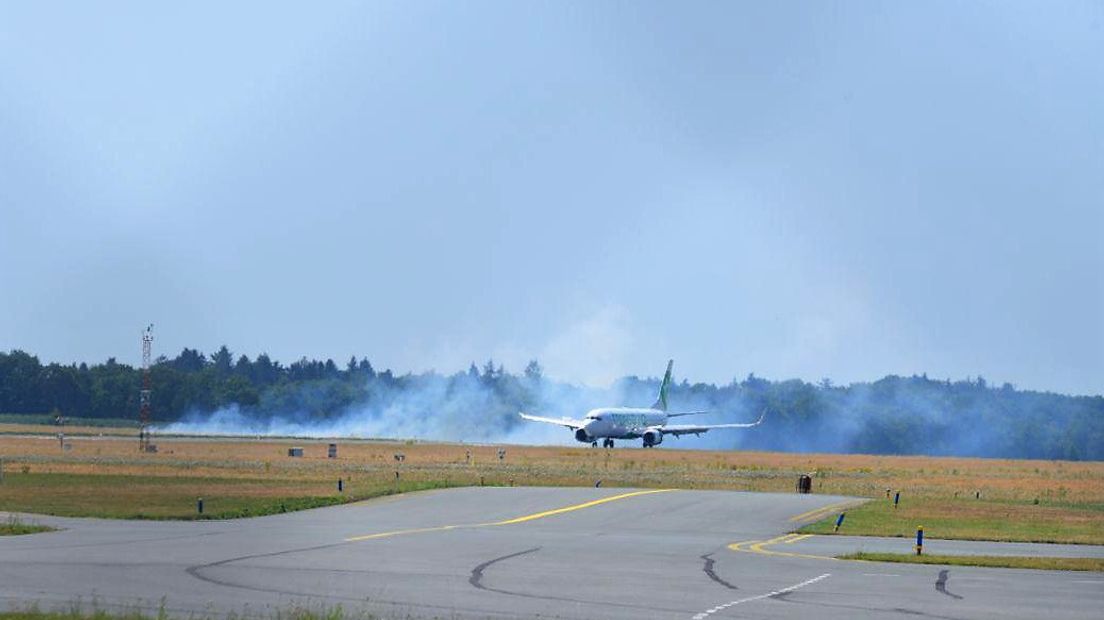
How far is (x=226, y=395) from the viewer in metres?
176

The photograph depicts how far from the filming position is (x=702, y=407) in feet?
→ 609

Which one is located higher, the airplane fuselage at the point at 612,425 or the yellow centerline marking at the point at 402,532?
the airplane fuselage at the point at 612,425

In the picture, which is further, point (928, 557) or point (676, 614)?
point (928, 557)

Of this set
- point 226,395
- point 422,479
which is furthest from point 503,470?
point 226,395

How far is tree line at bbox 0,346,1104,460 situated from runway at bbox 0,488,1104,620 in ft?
349

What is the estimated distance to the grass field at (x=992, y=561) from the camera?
120 feet

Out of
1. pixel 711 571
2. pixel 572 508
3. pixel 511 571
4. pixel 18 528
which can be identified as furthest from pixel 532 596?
pixel 572 508

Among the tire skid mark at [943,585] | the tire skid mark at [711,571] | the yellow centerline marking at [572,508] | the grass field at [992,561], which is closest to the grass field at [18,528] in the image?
the yellow centerline marking at [572,508]

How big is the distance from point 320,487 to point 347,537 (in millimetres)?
20981

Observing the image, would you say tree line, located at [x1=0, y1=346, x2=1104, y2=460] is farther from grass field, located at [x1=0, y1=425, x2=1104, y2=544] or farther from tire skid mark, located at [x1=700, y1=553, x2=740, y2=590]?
tire skid mark, located at [x1=700, y1=553, x2=740, y2=590]

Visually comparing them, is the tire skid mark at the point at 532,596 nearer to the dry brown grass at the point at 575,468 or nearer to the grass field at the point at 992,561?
the grass field at the point at 992,561

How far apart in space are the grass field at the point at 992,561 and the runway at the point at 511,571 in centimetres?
101

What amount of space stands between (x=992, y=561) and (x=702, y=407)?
149 metres

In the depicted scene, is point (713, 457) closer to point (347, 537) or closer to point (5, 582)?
point (347, 537)
